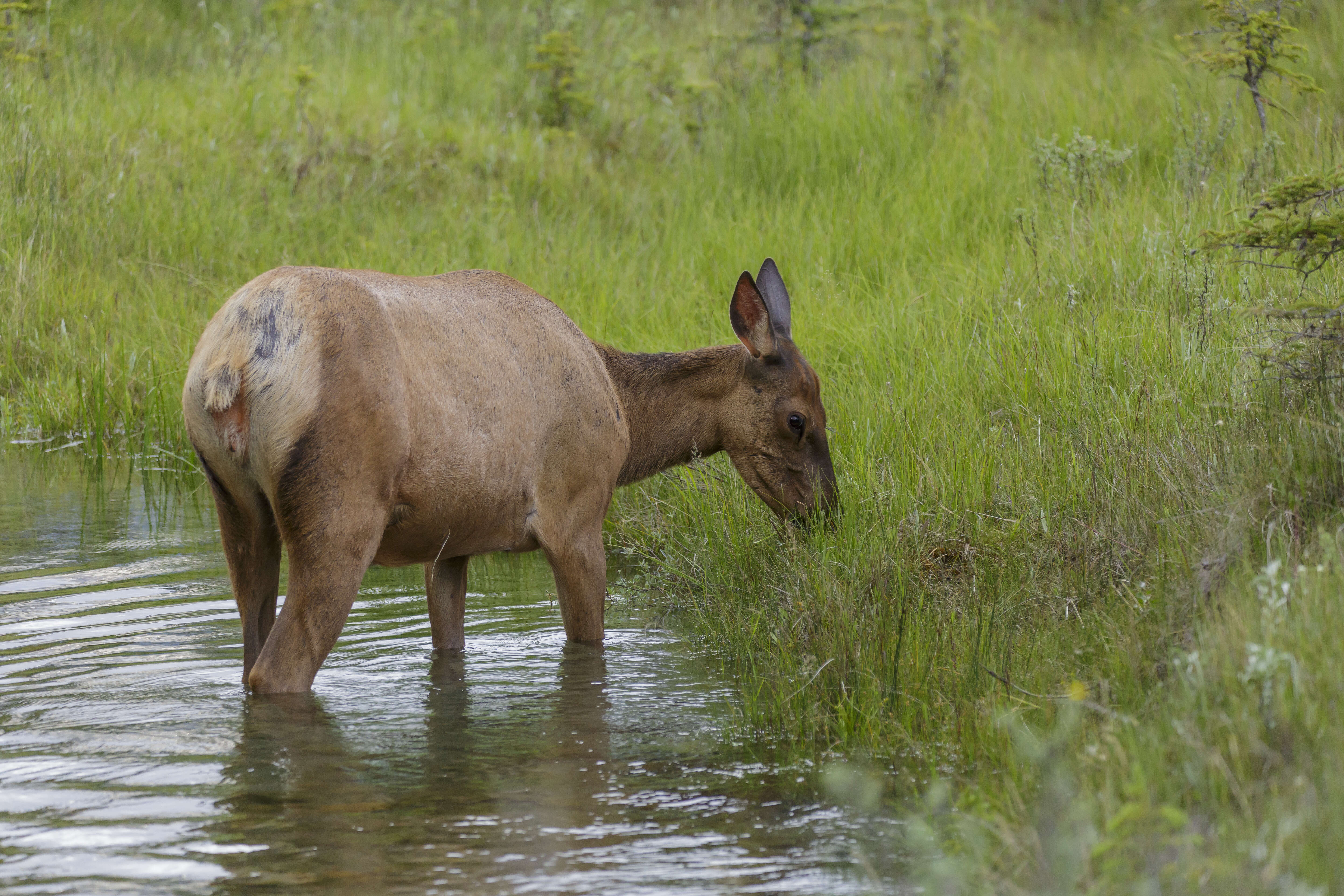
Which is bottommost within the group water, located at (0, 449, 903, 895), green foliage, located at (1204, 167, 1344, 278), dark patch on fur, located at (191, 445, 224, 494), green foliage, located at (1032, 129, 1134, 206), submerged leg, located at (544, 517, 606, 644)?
water, located at (0, 449, 903, 895)

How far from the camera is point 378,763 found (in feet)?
16.0

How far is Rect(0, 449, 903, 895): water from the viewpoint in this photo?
12.8ft

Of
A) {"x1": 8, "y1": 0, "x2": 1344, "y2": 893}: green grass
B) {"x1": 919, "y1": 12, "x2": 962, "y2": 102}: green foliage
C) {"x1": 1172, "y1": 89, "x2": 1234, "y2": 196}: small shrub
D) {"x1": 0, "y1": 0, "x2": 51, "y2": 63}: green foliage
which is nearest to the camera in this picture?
{"x1": 8, "y1": 0, "x2": 1344, "y2": 893}: green grass

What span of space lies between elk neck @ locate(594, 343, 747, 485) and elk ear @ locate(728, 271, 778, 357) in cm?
13

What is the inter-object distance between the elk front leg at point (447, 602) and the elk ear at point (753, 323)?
5.66ft

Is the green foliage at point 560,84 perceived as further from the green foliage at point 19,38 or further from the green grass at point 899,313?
the green foliage at point 19,38

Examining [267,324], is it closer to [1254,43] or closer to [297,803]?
[297,803]

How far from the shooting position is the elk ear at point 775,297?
716 centimetres

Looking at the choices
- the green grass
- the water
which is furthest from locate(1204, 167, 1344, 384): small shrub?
the water

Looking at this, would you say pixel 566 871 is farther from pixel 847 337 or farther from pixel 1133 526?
pixel 847 337

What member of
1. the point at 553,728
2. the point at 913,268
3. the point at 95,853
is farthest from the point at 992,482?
the point at 95,853

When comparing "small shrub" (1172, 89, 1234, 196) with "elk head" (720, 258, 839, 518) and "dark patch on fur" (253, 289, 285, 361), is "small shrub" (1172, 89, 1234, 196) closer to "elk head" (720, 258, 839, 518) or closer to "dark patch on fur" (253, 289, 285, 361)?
"elk head" (720, 258, 839, 518)

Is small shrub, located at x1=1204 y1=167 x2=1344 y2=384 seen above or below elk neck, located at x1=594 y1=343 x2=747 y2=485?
above

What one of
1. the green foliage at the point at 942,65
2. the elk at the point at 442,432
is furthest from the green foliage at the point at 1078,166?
the elk at the point at 442,432
